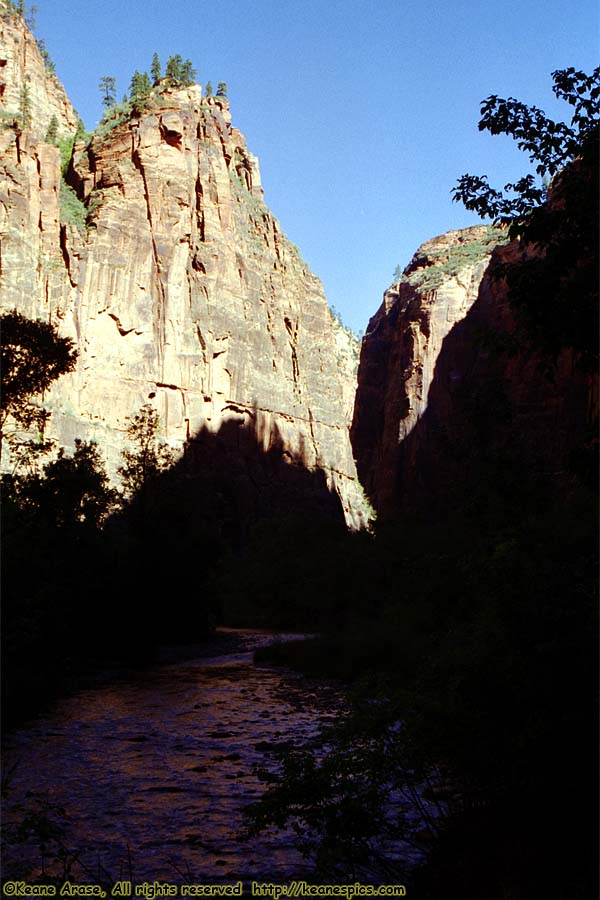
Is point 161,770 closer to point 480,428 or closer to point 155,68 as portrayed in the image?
point 480,428

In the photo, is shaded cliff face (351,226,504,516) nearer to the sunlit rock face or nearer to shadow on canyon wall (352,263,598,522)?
shadow on canyon wall (352,263,598,522)

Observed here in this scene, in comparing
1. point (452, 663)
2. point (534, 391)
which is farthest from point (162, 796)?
point (534, 391)

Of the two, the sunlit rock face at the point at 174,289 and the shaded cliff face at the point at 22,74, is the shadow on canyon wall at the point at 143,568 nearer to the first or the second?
the sunlit rock face at the point at 174,289

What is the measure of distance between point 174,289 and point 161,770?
219 ft

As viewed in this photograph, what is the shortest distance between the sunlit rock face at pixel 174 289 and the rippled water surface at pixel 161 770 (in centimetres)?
4518

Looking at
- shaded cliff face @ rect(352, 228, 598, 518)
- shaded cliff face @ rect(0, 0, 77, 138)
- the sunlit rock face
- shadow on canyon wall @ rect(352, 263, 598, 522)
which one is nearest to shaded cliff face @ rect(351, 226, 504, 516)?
shaded cliff face @ rect(352, 228, 598, 518)

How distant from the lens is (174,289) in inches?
2896

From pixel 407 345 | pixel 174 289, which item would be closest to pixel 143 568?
pixel 174 289

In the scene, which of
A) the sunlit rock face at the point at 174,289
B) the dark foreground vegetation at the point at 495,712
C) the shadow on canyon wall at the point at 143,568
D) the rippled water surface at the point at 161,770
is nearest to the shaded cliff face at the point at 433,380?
the sunlit rock face at the point at 174,289

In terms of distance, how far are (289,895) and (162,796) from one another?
3420 millimetres

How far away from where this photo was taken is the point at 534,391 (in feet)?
214

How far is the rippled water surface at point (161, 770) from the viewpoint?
7375 millimetres

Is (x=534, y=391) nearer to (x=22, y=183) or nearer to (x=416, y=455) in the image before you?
(x=416, y=455)

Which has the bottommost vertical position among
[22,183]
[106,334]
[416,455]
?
[416,455]
